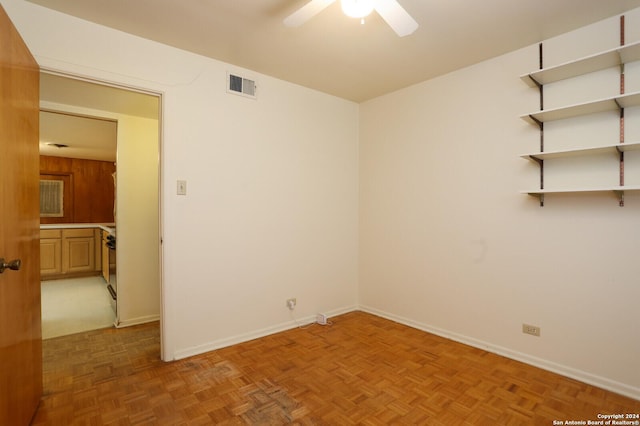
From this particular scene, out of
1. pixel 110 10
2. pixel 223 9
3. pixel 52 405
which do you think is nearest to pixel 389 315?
pixel 52 405

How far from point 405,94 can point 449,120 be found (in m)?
0.61

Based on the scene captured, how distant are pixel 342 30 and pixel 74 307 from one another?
4416 millimetres

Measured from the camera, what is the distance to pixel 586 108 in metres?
2.17

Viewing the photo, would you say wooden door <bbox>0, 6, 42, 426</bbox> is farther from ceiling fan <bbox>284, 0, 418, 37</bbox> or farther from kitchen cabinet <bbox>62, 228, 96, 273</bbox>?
kitchen cabinet <bbox>62, 228, 96, 273</bbox>

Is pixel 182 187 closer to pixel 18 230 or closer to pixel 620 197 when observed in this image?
pixel 18 230

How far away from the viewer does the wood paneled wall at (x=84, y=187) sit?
6418mm

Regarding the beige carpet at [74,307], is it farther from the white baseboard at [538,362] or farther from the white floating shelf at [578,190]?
the white floating shelf at [578,190]

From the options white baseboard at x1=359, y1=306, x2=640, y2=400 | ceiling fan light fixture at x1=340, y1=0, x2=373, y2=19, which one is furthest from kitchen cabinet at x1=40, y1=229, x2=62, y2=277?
ceiling fan light fixture at x1=340, y1=0, x2=373, y2=19

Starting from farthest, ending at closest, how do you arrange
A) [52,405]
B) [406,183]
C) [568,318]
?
[406,183], [568,318], [52,405]

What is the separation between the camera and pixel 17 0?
6.51 ft

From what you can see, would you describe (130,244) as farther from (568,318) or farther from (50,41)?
(568,318)

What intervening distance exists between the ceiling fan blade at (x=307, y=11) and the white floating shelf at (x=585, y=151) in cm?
178

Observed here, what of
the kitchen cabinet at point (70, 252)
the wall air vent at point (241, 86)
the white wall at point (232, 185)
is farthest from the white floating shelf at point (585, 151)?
the kitchen cabinet at point (70, 252)

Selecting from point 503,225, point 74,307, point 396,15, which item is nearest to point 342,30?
point 396,15
